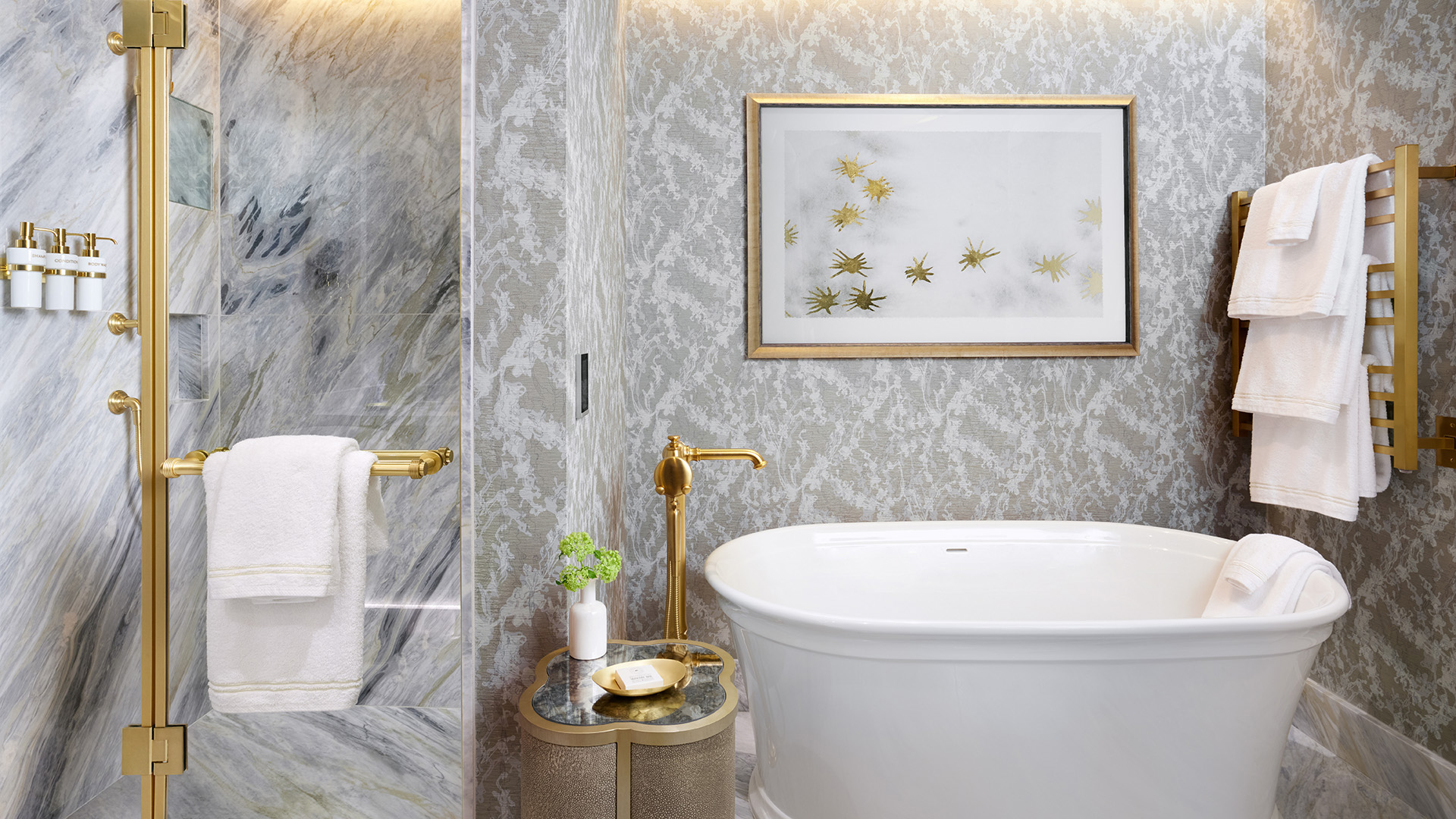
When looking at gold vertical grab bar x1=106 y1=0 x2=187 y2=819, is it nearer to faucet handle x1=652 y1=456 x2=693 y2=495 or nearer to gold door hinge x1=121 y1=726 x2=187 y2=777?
gold door hinge x1=121 y1=726 x2=187 y2=777

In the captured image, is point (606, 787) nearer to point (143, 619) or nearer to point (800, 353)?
point (143, 619)

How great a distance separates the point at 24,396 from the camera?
134cm

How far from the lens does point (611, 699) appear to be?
57.4 inches

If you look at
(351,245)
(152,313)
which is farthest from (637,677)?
(152,313)

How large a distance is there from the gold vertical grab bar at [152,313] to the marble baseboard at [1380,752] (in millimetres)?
2779

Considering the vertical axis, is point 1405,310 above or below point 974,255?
below

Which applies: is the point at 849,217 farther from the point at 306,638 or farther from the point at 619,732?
the point at 306,638

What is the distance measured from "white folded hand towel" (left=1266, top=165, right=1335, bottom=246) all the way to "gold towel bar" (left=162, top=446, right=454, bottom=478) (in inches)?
85.0

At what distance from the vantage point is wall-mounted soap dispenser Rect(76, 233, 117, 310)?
1351 mm

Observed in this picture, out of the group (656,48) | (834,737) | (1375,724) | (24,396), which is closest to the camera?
(24,396)

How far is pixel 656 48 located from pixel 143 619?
78.2 inches

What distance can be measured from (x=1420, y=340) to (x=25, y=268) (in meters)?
2.98

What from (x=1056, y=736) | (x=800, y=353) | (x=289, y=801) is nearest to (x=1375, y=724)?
(x=1056, y=736)

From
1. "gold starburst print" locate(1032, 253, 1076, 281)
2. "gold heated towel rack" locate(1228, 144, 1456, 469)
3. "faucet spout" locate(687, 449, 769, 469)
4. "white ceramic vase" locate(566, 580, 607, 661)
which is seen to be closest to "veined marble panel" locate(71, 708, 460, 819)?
"white ceramic vase" locate(566, 580, 607, 661)
